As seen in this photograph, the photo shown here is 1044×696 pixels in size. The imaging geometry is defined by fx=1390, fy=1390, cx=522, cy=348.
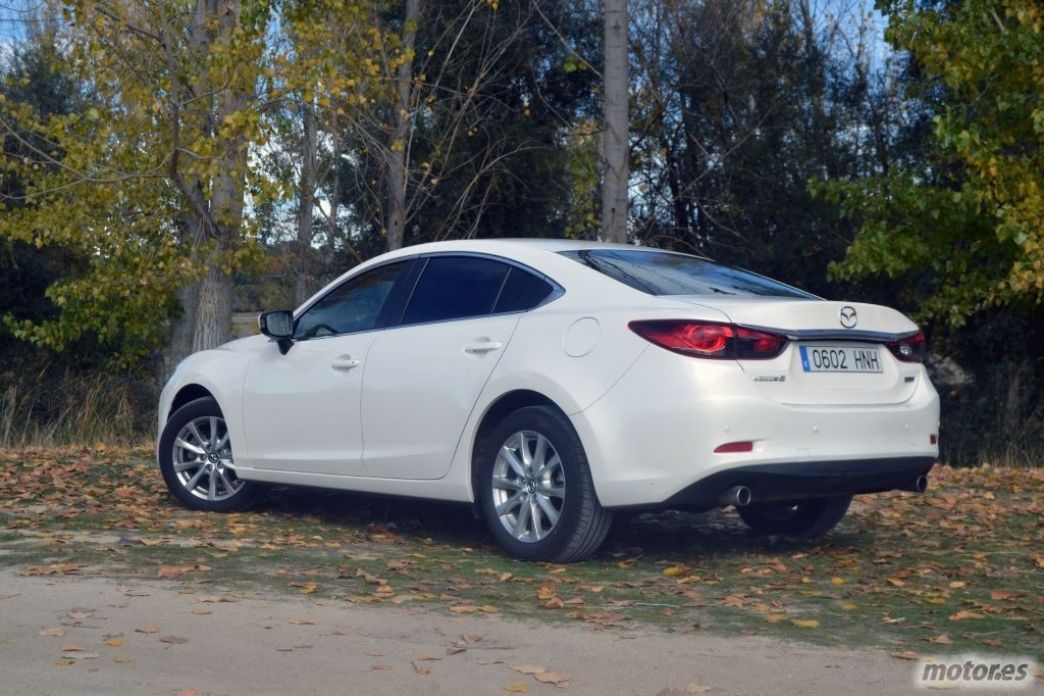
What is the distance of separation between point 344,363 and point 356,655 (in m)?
3.10

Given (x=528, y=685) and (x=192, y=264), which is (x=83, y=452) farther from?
(x=528, y=685)

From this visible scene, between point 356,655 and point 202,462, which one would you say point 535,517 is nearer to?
point 356,655

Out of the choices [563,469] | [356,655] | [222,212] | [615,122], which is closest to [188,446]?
[563,469]

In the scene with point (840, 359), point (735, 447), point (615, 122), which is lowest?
point (735, 447)

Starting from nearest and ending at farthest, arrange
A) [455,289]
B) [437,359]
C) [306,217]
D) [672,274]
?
[672,274], [437,359], [455,289], [306,217]

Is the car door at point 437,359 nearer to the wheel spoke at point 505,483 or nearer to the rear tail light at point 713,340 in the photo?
the wheel spoke at point 505,483

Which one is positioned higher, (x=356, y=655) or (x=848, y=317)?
(x=848, y=317)

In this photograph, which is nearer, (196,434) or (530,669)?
(530,669)

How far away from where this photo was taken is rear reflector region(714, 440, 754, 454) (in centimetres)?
634

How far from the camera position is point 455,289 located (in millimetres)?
7734

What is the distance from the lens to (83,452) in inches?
499

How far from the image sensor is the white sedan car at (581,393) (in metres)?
6.43

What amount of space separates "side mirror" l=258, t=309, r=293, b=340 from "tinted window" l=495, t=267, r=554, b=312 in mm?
1625

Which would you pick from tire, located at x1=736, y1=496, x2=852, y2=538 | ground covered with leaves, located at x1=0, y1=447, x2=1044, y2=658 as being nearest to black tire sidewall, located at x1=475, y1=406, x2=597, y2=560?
ground covered with leaves, located at x1=0, y1=447, x2=1044, y2=658
